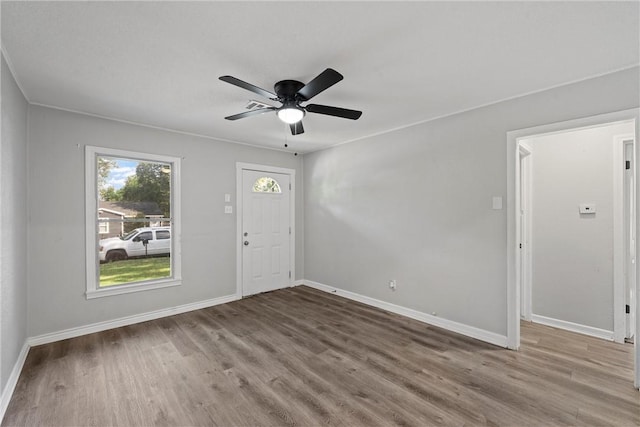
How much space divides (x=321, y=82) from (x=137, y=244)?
3249 millimetres

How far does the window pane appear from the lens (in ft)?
11.4

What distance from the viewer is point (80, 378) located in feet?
7.87

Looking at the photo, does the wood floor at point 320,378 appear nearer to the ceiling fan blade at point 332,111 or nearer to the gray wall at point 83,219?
the gray wall at point 83,219

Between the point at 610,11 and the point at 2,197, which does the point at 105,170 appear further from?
the point at 610,11

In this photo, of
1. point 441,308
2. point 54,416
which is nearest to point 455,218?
point 441,308

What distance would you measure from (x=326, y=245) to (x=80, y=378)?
3.50m

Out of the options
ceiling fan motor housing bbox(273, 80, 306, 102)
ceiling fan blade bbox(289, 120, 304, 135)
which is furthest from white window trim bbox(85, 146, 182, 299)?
ceiling fan motor housing bbox(273, 80, 306, 102)

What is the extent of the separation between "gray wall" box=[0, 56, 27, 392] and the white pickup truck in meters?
0.74

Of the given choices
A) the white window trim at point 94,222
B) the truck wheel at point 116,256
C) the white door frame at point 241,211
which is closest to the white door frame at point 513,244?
the white door frame at point 241,211

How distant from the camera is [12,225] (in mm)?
2330

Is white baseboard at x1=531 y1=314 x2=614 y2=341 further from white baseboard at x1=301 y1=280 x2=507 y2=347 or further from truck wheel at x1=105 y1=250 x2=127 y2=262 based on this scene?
truck wheel at x1=105 y1=250 x2=127 y2=262

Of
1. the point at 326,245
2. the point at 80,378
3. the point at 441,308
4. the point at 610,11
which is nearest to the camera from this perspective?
the point at 610,11

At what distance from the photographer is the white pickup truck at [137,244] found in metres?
3.50

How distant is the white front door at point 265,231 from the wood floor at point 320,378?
1.40 meters
